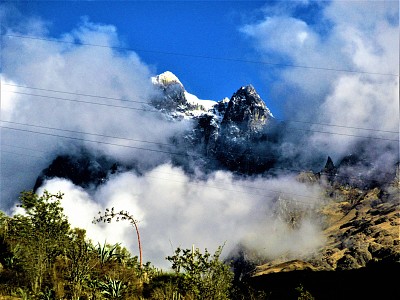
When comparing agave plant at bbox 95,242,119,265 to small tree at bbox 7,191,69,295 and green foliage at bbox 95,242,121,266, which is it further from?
small tree at bbox 7,191,69,295

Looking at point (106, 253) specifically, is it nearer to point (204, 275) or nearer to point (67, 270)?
point (67, 270)

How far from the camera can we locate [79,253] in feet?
109

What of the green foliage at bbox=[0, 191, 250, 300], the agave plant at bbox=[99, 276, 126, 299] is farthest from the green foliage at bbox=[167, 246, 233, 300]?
the agave plant at bbox=[99, 276, 126, 299]

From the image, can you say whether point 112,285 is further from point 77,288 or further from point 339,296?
point 339,296

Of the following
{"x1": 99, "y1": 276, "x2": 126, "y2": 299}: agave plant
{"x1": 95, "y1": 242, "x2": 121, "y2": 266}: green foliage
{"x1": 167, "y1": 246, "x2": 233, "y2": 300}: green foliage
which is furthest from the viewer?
{"x1": 95, "y1": 242, "x2": 121, "y2": 266}: green foliage

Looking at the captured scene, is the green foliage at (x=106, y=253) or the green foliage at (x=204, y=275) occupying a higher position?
the green foliage at (x=106, y=253)

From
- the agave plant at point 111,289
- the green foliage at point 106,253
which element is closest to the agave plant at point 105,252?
the green foliage at point 106,253

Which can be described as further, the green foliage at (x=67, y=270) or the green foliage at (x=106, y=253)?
the green foliage at (x=106, y=253)

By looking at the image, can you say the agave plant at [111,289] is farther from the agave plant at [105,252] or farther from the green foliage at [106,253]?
the agave plant at [105,252]

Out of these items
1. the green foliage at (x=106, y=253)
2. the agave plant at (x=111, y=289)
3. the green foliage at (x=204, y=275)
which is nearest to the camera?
the green foliage at (x=204, y=275)

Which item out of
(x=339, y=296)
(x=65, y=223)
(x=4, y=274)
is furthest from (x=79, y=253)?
(x=339, y=296)

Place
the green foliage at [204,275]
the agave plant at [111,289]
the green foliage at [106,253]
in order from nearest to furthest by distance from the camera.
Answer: the green foliage at [204,275] → the agave plant at [111,289] → the green foliage at [106,253]

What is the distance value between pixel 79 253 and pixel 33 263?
188 inches

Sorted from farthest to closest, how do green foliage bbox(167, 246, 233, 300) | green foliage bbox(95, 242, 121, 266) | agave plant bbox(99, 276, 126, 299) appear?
green foliage bbox(95, 242, 121, 266) → agave plant bbox(99, 276, 126, 299) → green foliage bbox(167, 246, 233, 300)
